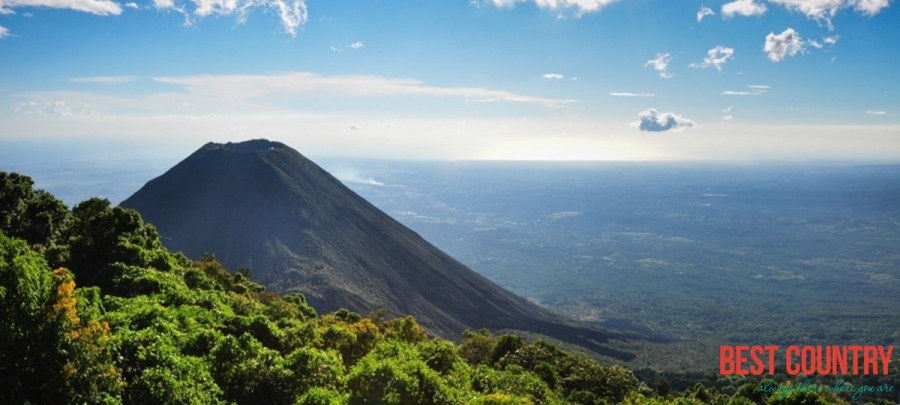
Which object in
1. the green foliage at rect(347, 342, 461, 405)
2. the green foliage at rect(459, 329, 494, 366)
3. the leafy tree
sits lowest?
the green foliage at rect(459, 329, 494, 366)

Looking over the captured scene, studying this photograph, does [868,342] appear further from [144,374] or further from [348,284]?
[144,374]

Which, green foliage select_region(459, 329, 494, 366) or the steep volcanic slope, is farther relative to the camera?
the steep volcanic slope

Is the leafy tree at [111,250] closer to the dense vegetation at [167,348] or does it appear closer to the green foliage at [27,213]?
the dense vegetation at [167,348]

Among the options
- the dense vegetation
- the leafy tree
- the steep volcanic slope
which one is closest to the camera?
the dense vegetation

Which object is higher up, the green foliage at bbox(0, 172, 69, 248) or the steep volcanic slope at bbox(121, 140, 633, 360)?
the green foliage at bbox(0, 172, 69, 248)

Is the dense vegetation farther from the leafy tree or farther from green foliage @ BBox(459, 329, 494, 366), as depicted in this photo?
green foliage @ BBox(459, 329, 494, 366)

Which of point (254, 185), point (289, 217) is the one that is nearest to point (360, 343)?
point (289, 217)

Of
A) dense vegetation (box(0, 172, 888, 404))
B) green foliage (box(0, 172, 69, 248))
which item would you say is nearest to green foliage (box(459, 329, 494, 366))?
dense vegetation (box(0, 172, 888, 404))
